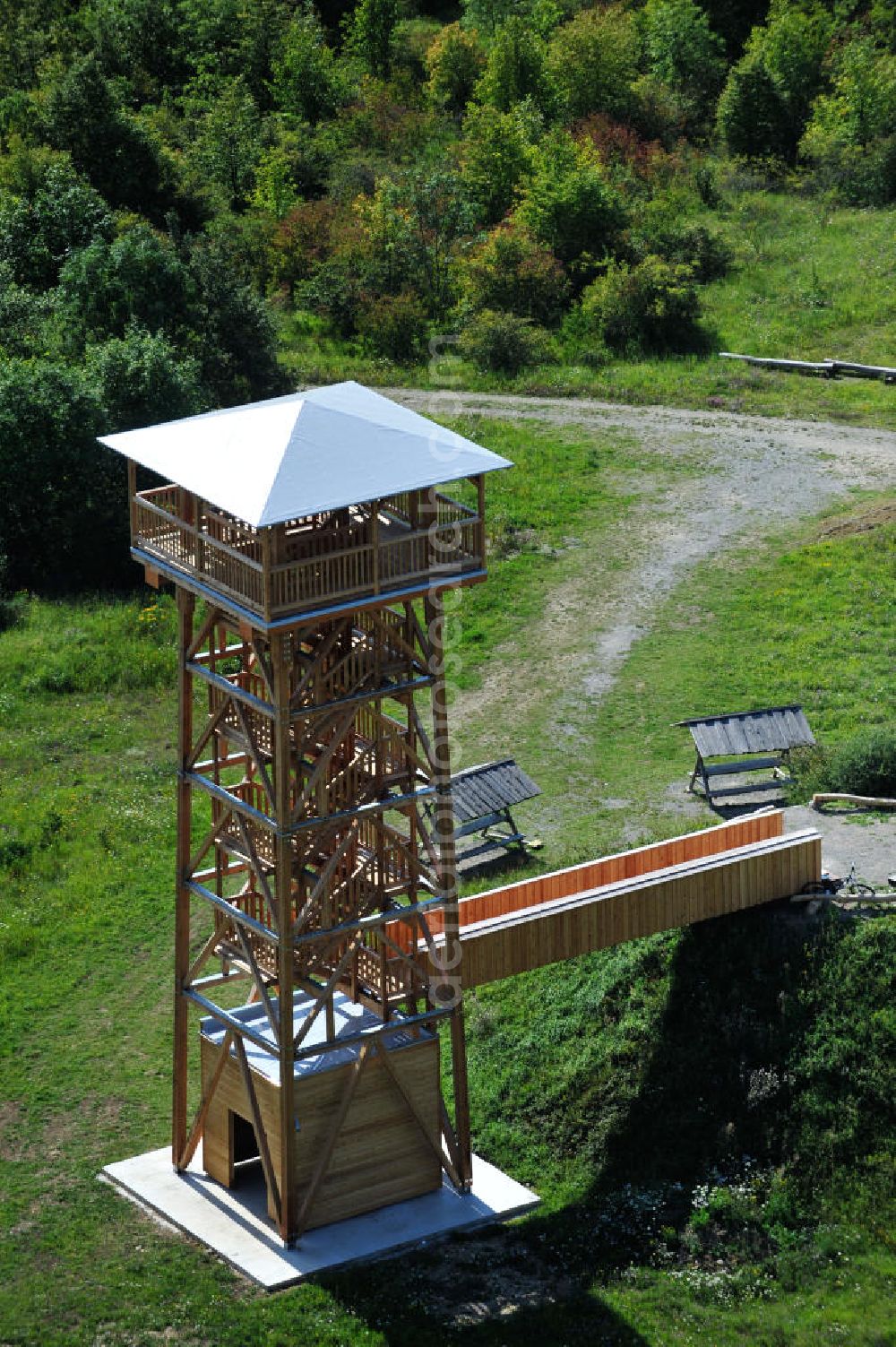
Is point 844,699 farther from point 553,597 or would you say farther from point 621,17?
point 621,17

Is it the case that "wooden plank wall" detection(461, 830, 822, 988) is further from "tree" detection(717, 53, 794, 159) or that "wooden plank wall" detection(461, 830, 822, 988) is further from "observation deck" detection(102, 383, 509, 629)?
"tree" detection(717, 53, 794, 159)

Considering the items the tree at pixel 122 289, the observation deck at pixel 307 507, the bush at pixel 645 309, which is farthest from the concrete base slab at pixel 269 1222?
the bush at pixel 645 309

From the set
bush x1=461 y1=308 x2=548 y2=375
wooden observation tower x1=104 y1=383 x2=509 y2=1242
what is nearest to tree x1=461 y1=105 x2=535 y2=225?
bush x1=461 y1=308 x2=548 y2=375

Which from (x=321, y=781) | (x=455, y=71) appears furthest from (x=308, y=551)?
(x=455, y=71)

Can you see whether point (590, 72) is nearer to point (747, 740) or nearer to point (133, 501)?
point (747, 740)

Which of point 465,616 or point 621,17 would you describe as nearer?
point 465,616

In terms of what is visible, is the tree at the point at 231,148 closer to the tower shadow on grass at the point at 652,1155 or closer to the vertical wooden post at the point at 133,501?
the vertical wooden post at the point at 133,501

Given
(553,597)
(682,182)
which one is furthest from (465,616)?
(682,182)
